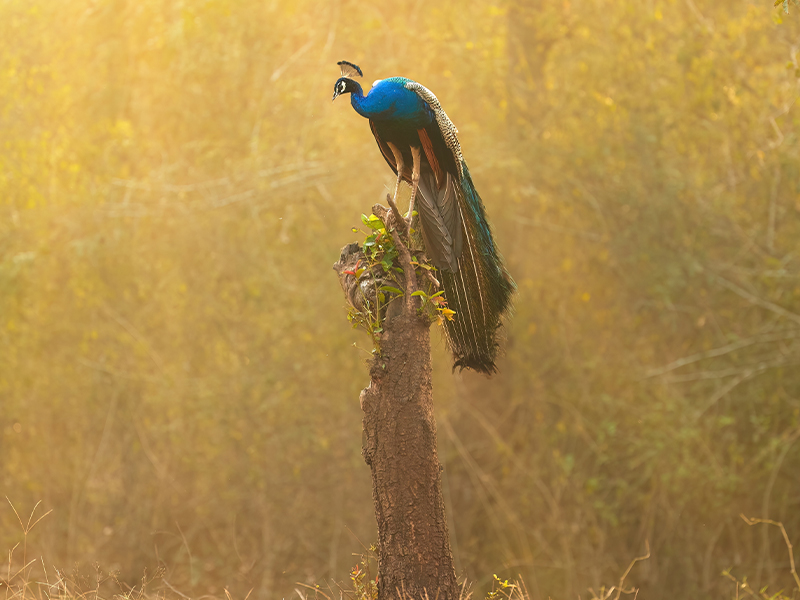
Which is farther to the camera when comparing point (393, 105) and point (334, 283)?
point (334, 283)

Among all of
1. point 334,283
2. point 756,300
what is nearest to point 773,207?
point 756,300

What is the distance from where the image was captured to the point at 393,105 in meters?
2.72

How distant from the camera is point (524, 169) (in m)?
6.02

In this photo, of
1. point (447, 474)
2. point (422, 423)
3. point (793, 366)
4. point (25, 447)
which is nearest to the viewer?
point (422, 423)

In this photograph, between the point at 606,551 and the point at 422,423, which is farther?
the point at 606,551

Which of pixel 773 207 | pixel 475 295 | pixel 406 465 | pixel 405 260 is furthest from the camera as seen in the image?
pixel 773 207

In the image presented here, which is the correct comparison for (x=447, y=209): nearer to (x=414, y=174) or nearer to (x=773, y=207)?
(x=414, y=174)

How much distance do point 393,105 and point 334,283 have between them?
134 inches

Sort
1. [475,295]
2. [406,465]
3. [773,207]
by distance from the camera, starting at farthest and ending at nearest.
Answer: [773,207], [475,295], [406,465]

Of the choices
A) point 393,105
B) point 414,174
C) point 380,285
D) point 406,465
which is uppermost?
point 393,105

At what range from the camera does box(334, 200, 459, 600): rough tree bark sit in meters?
2.14

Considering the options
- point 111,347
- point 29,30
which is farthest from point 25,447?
point 29,30

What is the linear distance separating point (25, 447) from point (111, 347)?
130 centimetres

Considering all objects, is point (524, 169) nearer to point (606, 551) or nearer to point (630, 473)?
point (630, 473)
